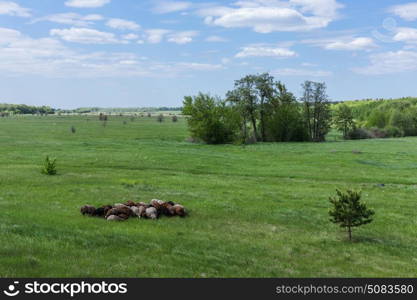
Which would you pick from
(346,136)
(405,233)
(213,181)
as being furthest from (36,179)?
(346,136)

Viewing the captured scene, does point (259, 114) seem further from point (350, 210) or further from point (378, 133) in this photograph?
point (350, 210)

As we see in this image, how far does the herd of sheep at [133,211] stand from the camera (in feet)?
60.5

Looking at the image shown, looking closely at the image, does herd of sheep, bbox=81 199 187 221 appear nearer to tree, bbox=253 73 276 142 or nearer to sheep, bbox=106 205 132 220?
sheep, bbox=106 205 132 220

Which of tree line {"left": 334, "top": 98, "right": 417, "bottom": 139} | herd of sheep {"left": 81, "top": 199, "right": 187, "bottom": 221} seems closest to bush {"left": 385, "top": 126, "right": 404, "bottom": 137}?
tree line {"left": 334, "top": 98, "right": 417, "bottom": 139}

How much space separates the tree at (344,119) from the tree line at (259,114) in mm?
13042

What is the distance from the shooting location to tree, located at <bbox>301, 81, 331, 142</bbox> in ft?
354

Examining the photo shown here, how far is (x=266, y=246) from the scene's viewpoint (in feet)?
52.3

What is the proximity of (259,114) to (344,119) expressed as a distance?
3425cm

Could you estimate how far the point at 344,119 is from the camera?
123062mm

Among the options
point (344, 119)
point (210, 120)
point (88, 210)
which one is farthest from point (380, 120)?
point (88, 210)

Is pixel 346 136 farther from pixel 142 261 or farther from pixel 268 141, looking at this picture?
pixel 142 261

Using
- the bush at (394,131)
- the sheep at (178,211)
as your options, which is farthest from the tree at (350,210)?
the bush at (394,131)

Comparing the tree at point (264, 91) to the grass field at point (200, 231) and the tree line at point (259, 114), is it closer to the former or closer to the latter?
the tree line at point (259, 114)

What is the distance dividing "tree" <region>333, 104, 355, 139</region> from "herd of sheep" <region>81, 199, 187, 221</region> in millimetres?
108924
